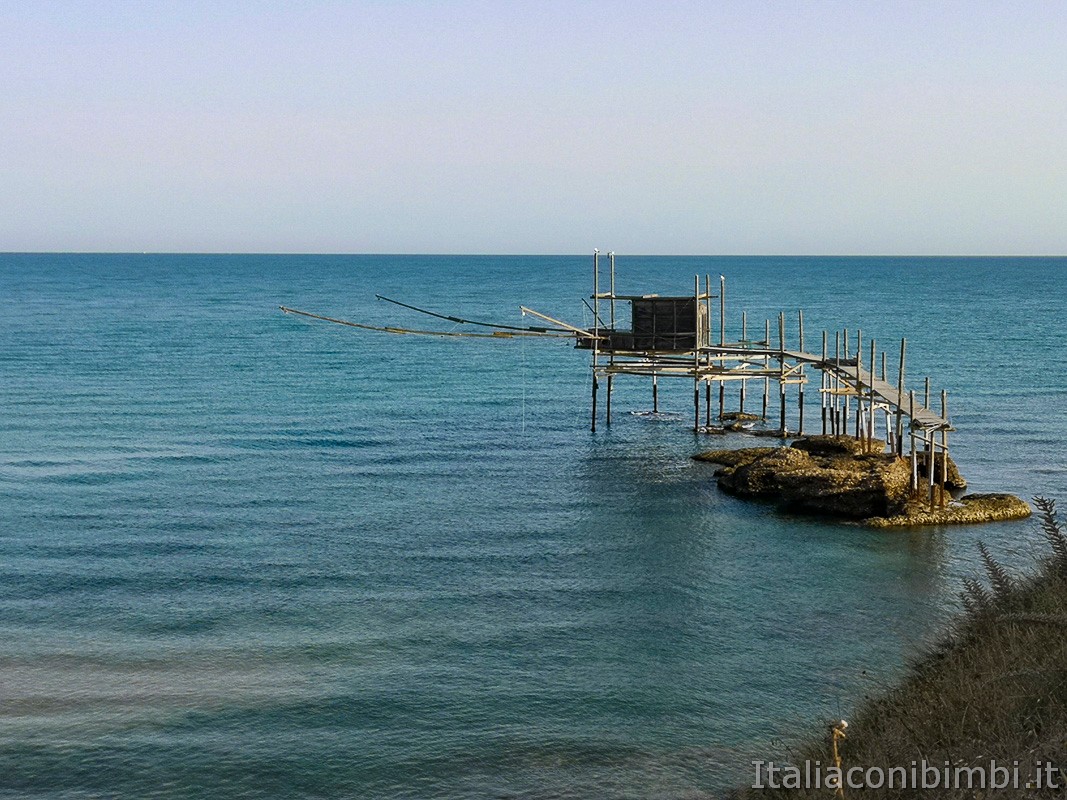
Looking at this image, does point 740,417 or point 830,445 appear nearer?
point 830,445

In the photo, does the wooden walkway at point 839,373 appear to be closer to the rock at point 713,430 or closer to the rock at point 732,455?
the rock at point 713,430

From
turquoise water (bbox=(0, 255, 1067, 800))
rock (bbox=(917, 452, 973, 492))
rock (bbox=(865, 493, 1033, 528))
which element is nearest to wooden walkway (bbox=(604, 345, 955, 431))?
rock (bbox=(917, 452, 973, 492))

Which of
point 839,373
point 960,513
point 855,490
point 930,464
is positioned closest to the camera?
point 960,513

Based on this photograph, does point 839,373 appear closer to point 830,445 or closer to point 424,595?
point 830,445

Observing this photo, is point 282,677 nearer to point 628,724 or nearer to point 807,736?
point 628,724

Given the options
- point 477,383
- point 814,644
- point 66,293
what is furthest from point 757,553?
point 66,293

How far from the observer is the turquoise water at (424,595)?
1614 centimetres

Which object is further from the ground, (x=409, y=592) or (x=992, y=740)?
(x=992, y=740)

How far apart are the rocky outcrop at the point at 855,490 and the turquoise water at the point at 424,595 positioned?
0.99m

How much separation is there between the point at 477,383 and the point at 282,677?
1564 inches

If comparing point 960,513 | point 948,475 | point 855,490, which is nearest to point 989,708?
point 960,513

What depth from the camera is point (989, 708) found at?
38.4 feet

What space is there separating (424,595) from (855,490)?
12.3m

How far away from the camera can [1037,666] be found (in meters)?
12.3
